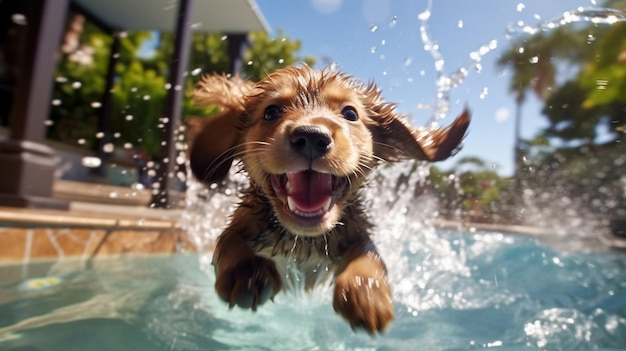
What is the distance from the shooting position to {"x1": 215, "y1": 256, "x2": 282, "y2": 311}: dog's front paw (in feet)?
6.46

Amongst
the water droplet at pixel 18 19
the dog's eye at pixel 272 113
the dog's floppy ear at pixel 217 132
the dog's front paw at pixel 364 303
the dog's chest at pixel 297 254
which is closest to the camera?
the dog's front paw at pixel 364 303

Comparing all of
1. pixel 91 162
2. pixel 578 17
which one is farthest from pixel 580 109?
pixel 91 162

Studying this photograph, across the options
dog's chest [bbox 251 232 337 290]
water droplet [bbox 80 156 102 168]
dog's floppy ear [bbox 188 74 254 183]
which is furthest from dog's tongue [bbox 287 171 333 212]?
water droplet [bbox 80 156 102 168]

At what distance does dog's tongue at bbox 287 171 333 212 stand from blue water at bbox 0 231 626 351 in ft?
2.39

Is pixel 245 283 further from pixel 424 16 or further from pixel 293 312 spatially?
pixel 424 16

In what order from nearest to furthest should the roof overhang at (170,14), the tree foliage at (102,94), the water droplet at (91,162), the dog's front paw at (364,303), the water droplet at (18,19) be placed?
1. the dog's front paw at (364,303)
2. the roof overhang at (170,14)
3. the water droplet at (18,19)
4. the water droplet at (91,162)
5. the tree foliage at (102,94)

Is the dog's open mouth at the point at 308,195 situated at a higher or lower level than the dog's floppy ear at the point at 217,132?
lower

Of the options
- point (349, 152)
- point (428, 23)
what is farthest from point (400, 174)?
point (349, 152)

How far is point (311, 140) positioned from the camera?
1858mm

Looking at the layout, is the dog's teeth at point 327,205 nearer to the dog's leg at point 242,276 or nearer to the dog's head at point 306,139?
the dog's head at point 306,139

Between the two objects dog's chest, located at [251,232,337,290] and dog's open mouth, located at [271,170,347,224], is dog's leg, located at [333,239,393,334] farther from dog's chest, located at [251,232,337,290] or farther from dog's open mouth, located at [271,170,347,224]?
dog's chest, located at [251,232,337,290]

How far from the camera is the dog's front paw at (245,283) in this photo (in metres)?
1.97

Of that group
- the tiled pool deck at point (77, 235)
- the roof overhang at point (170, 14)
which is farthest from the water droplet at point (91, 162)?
the tiled pool deck at point (77, 235)

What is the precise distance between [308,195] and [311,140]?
0.31 metres
